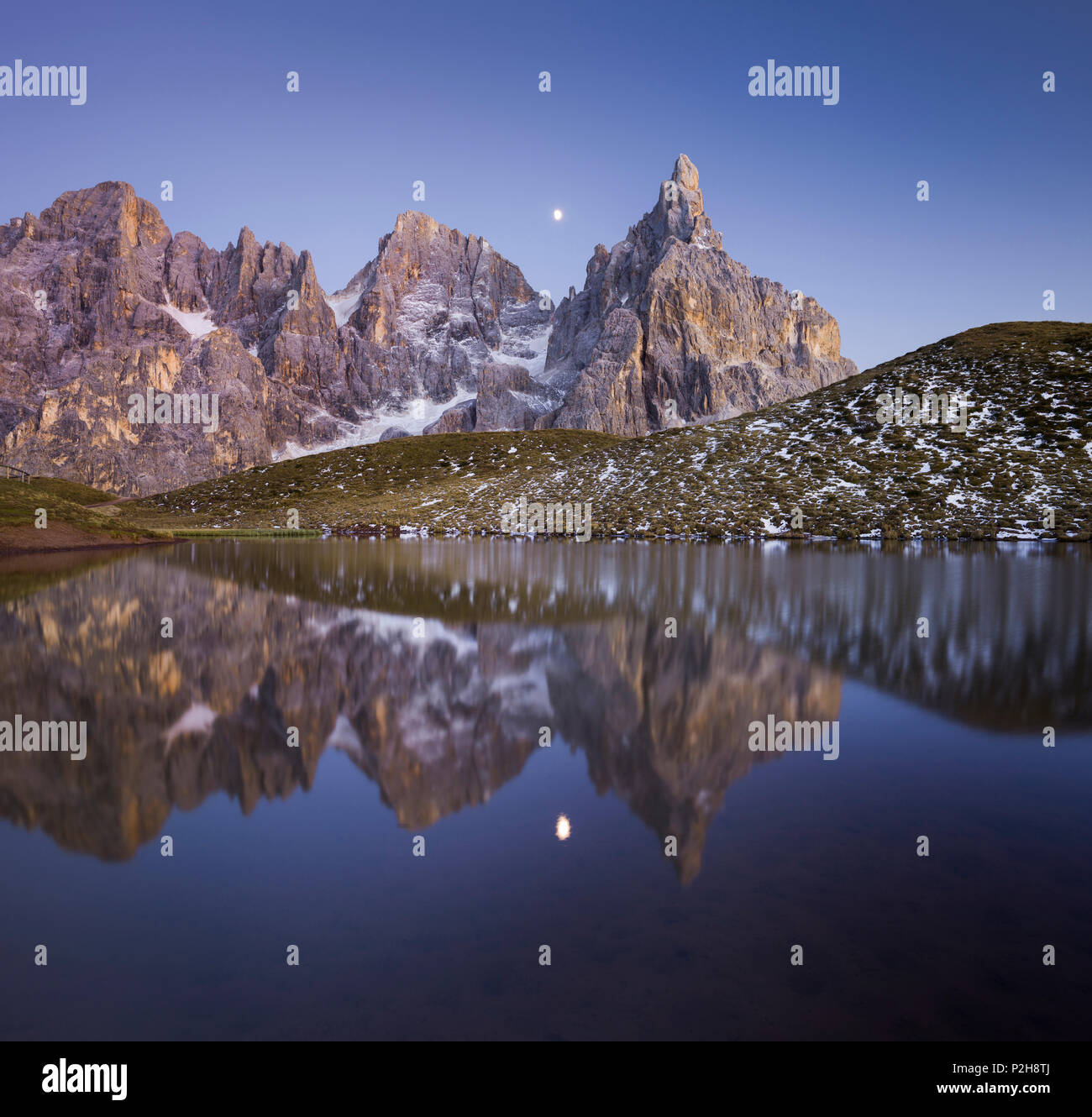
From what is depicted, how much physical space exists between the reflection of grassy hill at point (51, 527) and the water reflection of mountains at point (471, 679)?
23761 mm

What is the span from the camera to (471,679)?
11.8 m

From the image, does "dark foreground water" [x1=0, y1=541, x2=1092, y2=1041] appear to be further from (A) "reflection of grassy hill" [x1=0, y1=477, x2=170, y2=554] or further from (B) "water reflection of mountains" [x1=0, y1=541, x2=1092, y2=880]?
(A) "reflection of grassy hill" [x1=0, y1=477, x2=170, y2=554]

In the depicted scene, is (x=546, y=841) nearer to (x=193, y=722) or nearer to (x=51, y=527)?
(x=193, y=722)

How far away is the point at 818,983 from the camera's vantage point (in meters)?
4.29

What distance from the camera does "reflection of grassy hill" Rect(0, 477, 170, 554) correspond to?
144 ft

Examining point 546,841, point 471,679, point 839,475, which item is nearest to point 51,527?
point 471,679

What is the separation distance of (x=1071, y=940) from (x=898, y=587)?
71.7ft

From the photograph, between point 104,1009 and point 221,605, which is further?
point 221,605

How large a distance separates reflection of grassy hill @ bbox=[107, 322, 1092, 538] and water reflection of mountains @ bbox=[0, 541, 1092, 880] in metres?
37.7

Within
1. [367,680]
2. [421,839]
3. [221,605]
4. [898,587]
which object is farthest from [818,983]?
[898,587]

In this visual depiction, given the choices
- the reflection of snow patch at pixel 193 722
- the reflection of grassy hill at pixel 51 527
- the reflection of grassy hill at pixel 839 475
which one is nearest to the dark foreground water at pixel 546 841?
the reflection of snow patch at pixel 193 722

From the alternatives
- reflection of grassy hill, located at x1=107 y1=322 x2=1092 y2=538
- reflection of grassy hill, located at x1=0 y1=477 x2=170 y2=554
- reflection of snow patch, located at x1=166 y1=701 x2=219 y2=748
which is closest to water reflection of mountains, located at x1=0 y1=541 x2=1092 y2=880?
reflection of snow patch, located at x1=166 y1=701 x2=219 y2=748
